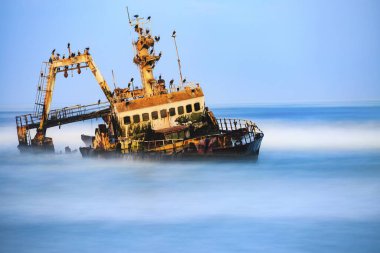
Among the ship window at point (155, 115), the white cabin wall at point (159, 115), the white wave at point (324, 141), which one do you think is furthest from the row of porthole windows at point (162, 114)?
the white wave at point (324, 141)

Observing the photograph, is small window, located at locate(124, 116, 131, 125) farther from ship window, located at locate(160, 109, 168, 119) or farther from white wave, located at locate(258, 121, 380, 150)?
white wave, located at locate(258, 121, 380, 150)

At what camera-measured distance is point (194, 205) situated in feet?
72.7

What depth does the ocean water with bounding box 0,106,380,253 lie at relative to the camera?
17375 mm

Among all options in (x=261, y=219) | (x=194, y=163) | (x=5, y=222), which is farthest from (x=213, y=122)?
(x=5, y=222)

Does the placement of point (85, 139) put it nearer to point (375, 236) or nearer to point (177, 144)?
point (177, 144)

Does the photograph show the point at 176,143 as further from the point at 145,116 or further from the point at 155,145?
the point at 145,116

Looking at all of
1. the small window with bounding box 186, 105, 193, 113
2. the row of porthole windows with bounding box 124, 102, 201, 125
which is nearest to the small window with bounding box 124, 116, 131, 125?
the row of porthole windows with bounding box 124, 102, 201, 125

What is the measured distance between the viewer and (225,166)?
2892 cm

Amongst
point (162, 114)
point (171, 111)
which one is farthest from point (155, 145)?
point (171, 111)

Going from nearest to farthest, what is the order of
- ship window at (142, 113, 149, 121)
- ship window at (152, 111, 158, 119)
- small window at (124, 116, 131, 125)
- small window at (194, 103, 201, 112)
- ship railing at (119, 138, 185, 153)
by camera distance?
ship railing at (119, 138, 185, 153) < small window at (124, 116, 131, 125) < ship window at (142, 113, 149, 121) < ship window at (152, 111, 158, 119) < small window at (194, 103, 201, 112)

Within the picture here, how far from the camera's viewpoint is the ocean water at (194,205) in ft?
57.0

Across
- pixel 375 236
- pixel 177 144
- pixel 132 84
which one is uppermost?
pixel 132 84

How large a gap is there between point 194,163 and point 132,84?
6.89 m

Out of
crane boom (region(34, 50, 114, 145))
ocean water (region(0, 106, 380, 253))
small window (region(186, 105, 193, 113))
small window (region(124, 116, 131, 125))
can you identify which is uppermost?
crane boom (region(34, 50, 114, 145))
